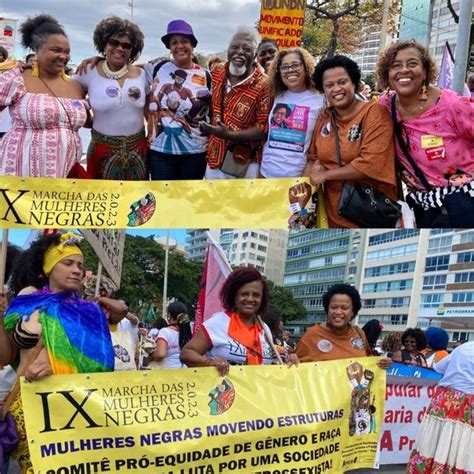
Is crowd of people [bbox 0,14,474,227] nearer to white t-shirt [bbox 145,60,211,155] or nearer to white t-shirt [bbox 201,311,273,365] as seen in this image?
white t-shirt [bbox 145,60,211,155]

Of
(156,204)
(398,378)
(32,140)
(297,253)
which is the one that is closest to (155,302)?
(156,204)

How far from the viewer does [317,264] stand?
5.16 m

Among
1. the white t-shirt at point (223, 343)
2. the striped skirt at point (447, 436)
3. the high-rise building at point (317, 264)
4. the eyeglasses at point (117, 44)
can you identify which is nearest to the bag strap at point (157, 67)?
the eyeglasses at point (117, 44)

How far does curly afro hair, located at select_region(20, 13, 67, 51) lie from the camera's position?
Answer: 544 centimetres

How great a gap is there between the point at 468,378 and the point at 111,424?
7.88 feet

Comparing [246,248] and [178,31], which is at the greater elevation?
[178,31]

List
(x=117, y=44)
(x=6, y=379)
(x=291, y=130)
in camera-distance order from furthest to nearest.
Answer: (x=117, y=44) < (x=291, y=130) < (x=6, y=379)

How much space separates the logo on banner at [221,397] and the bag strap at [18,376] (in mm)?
951

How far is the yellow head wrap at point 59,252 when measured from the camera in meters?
4.12

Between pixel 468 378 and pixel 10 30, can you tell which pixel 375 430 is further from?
pixel 10 30

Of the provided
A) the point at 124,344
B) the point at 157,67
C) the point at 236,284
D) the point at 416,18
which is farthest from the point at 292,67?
the point at 416,18

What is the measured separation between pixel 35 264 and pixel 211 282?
1248 mm

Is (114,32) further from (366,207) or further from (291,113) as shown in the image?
(366,207)

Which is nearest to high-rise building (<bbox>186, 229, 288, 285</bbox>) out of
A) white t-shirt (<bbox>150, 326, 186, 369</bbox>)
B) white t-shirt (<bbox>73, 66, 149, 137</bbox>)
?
white t-shirt (<bbox>73, 66, 149, 137</bbox>)
